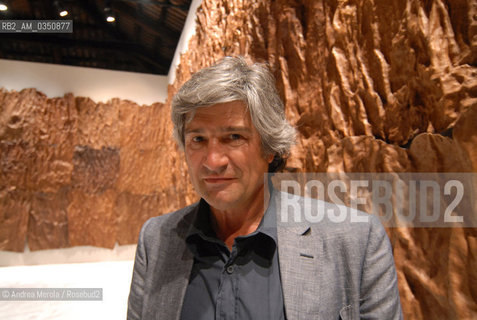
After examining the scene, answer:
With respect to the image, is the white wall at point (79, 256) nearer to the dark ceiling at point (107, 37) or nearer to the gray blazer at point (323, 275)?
the dark ceiling at point (107, 37)

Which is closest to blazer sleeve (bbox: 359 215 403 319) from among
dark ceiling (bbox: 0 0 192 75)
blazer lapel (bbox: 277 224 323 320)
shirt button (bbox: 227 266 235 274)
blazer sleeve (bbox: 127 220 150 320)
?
blazer lapel (bbox: 277 224 323 320)

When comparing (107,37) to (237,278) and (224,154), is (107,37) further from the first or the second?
(237,278)

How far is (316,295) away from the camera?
79cm

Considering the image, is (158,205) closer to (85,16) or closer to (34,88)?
(34,88)

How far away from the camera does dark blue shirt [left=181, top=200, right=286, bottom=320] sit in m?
0.81

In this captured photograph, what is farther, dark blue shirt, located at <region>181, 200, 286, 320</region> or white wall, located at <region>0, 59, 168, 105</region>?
white wall, located at <region>0, 59, 168, 105</region>

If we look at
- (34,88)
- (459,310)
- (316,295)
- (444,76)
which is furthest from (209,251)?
(34,88)

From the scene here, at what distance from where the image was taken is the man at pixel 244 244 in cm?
80

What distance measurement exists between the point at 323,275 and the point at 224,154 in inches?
16.8

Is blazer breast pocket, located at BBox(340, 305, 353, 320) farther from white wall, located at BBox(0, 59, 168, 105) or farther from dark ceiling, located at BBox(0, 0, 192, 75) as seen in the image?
white wall, located at BBox(0, 59, 168, 105)

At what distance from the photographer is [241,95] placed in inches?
34.9

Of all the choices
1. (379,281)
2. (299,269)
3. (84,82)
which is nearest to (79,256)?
(84,82)

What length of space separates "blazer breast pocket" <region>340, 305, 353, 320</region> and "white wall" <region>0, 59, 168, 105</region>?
458 centimetres

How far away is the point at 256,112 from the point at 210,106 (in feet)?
0.45
